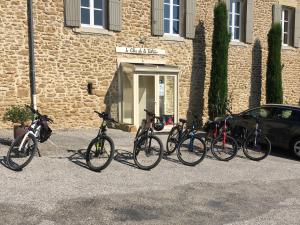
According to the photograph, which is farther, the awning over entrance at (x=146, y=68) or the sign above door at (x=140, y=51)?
the sign above door at (x=140, y=51)

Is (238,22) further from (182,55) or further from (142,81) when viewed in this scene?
(142,81)

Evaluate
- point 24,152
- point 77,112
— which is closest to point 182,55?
point 77,112

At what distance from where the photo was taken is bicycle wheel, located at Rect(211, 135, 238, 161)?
8680mm

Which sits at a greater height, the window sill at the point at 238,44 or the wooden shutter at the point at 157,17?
the wooden shutter at the point at 157,17

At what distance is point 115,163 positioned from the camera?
7.54m

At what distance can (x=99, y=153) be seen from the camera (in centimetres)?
711

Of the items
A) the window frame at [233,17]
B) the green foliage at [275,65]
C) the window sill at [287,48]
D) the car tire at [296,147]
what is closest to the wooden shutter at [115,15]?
the window frame at [233,17]

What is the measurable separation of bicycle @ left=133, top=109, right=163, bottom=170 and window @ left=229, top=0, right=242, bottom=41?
361 inches

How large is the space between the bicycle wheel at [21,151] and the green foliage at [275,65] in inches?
→ 464

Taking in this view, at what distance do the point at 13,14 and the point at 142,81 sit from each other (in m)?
4.52

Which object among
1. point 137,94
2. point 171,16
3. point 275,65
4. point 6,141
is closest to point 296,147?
point 137,94

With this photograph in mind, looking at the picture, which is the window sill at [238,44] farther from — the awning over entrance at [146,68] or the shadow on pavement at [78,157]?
the shadow on pavement at [78,157]

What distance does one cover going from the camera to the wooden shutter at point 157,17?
12.7 metres

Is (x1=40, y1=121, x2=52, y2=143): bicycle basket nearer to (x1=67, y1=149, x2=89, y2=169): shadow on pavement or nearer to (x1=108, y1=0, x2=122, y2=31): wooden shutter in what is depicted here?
(x1=67, y1=149, x2=89, y2=169): shadow on pavement
